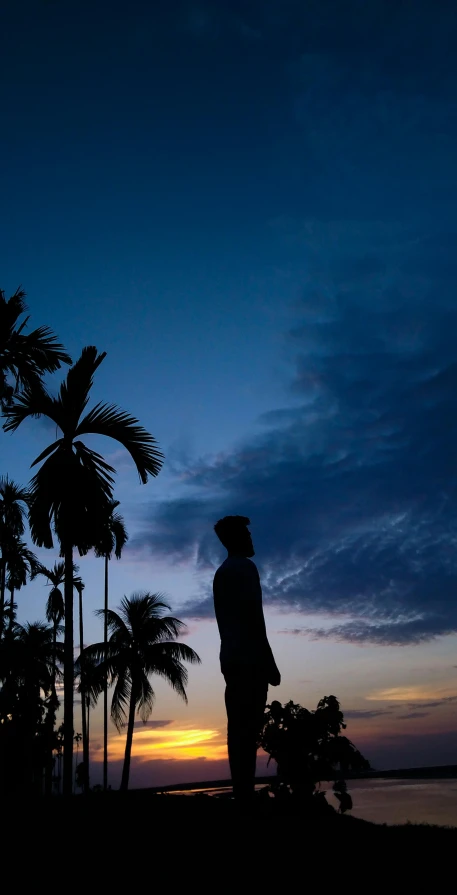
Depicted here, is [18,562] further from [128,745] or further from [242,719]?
[242,719]

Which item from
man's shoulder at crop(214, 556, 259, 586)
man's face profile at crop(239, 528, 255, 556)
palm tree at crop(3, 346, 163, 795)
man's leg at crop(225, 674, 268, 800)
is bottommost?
man's leg at crop(225, 674, 268, 800)

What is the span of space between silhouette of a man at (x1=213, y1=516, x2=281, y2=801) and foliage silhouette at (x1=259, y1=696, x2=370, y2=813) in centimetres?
720

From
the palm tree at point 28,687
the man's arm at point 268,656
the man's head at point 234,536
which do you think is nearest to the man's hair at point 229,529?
the man's head at point 234,536

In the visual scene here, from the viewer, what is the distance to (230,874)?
456cm

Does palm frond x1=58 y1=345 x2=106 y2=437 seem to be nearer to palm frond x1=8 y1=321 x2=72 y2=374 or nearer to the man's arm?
palm frond x1=8 y1=321 x2=72 y2=374

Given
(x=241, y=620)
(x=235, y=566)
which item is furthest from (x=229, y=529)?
(x=241, y=620)

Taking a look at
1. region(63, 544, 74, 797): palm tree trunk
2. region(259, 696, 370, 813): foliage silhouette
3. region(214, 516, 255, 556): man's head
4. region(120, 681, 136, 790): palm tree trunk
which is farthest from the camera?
region(120, 681, 136, 790): palm tree trunk

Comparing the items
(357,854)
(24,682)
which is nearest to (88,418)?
(357,854)

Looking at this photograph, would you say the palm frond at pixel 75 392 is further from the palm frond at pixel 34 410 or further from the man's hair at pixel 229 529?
the man's hair at pixel 229 529

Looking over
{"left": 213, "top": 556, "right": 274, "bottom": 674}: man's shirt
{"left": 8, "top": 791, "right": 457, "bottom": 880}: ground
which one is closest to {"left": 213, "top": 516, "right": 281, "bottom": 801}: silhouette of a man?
{"left": 213, "top": 556, "right": 274, "bottom": 674}: man's shirt

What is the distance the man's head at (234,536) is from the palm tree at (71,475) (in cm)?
859

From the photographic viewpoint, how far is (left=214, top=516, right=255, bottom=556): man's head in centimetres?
650

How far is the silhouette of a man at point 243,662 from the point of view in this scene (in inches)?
237

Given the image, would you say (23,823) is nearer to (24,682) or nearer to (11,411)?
(11,411)
